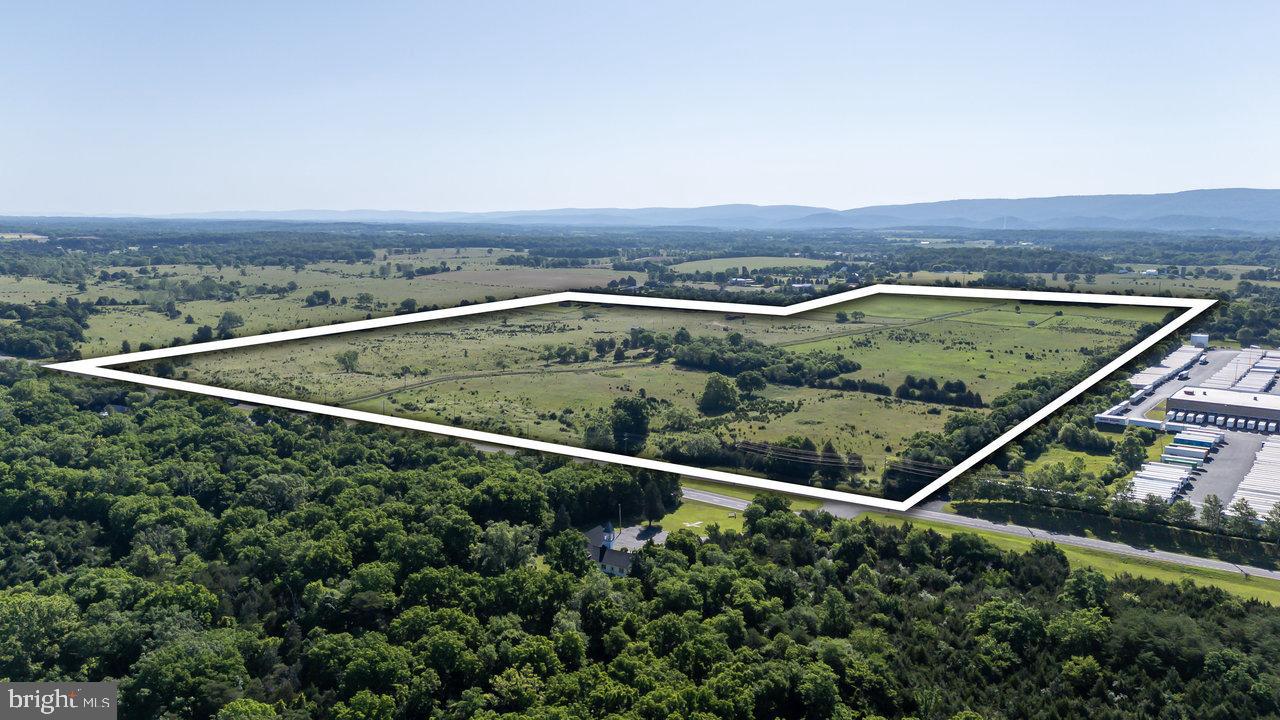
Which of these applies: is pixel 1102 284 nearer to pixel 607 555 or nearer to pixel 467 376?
pixel 467 376

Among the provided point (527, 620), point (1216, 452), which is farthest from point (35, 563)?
point (1216, 452)

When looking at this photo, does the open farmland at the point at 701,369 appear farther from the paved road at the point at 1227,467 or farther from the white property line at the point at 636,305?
the paved road at the point at 1227,467

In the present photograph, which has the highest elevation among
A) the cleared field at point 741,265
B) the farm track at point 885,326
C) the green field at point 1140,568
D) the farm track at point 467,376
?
the farm track at point 885,326

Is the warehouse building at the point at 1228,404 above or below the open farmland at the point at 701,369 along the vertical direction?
below

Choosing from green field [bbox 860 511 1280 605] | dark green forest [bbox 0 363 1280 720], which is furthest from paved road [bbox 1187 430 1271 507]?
dark green forest [bbox 0 363 1280 720]

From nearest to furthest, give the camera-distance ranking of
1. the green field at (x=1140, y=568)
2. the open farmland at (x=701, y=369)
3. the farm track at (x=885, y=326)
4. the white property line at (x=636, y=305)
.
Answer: the white property line at (x=636, y=305), the open farmland at (x=701, y=369), the farm track at (x=885, y=326), the green field at (x=1140, y=568)

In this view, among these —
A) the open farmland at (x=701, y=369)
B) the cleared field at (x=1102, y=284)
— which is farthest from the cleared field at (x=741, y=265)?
the open farmland at (x=701, y=369)

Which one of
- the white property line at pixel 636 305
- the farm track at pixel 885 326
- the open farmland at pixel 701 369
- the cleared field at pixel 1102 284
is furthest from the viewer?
the cleared field at pixel 1102 284

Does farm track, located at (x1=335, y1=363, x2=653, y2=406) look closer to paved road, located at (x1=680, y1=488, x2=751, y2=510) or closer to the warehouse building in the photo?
paved road, located at (x1=680, y1=488, x2=751, y2=510)

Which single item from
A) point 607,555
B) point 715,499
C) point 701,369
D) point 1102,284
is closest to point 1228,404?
point 715,499
